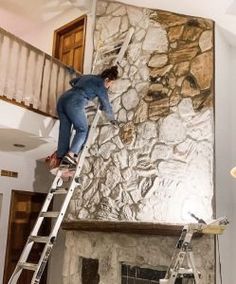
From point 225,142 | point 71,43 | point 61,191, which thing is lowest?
point 61,191

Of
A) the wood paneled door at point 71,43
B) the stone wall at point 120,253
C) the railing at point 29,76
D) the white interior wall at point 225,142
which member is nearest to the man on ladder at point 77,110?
the railing at point 29,76

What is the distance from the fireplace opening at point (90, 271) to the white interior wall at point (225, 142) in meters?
1.47

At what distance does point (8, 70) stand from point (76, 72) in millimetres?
1165

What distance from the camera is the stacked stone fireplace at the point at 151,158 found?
12.6ft

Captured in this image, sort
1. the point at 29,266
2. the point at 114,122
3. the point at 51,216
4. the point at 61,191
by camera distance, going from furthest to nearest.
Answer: the point at 114,122 → the point at 61,191 → the point at 51,216 → the point at 29,266

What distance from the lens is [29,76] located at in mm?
4398

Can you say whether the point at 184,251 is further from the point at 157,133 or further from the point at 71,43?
the point at 71,43

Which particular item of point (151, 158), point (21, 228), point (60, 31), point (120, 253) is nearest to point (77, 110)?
point (151, 158)

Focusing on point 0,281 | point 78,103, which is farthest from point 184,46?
A: point 0,281

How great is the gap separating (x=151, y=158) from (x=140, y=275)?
129cm

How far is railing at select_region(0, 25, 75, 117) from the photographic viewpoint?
13.5ft

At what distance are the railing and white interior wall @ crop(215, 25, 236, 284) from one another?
2.00 meters

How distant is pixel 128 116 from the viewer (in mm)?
4566

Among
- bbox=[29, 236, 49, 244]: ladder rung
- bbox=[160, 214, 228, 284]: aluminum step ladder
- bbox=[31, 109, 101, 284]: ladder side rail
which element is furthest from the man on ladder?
bbox=[160, 214, 228, 284]: aluminum step ladder
